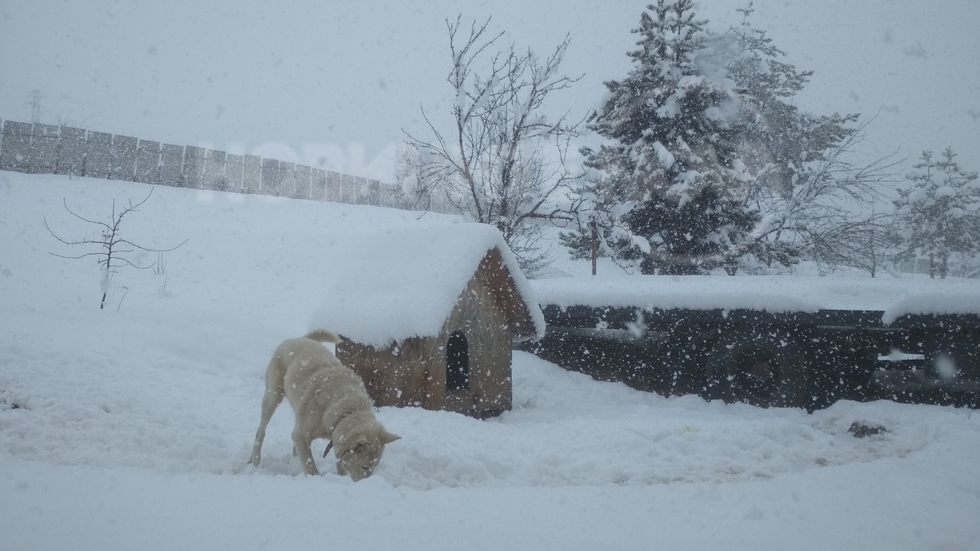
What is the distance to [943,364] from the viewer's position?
313 inches

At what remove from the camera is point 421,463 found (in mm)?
4723

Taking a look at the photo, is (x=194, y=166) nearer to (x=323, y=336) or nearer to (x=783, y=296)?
(x=323, y=336)

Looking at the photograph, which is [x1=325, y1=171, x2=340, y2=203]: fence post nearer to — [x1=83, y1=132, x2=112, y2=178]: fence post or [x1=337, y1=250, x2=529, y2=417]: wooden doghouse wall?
[x1=83, y1=132, x2=112, y2=178]: fence post

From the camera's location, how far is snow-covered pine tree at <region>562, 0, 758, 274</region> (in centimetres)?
1739

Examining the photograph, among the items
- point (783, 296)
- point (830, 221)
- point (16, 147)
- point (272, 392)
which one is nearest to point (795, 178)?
point (830, 221)

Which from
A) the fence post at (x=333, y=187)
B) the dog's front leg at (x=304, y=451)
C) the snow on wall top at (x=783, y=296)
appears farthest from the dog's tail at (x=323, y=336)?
the fence post at (x=333, y=187)

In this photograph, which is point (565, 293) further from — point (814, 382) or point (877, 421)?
point (877, 421)

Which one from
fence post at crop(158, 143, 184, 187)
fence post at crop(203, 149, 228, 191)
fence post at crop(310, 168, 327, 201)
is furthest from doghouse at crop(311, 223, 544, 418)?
fence post at crop(310, 168, 327, 201)

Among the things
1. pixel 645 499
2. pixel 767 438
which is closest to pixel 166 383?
pixel 645 499

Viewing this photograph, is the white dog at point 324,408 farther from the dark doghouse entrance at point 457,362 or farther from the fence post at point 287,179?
the fence post at point 287,179

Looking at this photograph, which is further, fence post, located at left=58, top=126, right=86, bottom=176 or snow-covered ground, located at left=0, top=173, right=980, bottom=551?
fence post, located at left=58, top=126, right=86, bottom=176

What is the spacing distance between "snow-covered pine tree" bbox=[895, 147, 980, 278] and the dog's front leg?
3566cm

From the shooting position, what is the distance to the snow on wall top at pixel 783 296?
25.6 ft

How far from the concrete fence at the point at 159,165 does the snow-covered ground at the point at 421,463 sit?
26.8 feet
